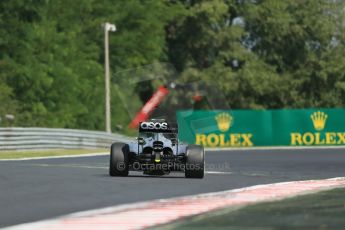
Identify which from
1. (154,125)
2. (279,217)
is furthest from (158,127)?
(279,217)

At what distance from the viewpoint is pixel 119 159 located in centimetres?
2094

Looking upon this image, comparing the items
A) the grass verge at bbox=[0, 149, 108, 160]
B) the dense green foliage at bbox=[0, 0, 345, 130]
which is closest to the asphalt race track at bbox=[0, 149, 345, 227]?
the grass verge at bbox=[0, 149, 108, 160]

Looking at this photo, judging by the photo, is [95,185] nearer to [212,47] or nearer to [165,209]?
[165,209]

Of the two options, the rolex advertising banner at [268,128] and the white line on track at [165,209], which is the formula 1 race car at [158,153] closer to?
the white line on track at [165,209]

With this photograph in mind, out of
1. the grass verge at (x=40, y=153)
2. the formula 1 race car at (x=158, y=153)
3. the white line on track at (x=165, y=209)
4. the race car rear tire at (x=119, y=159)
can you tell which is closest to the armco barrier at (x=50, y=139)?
the grass verge at (x=40, y=153)

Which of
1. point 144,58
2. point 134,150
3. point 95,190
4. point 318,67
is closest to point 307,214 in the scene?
point 95,190

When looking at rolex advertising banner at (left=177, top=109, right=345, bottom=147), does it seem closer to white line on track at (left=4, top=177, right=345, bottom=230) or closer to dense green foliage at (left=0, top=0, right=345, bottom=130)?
dense green foliage at (left=0, top=0, right=345, bottom=130)

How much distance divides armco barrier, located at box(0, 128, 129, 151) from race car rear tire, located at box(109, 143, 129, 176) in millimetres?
15615

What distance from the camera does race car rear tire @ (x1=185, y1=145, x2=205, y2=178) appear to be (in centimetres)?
2045

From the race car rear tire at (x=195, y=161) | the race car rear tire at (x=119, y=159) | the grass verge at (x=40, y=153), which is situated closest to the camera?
the race car rear tire at (x=195, y=161)

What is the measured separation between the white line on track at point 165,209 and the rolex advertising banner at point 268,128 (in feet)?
104

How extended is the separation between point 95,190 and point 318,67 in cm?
5585

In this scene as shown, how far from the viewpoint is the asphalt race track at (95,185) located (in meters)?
13.9

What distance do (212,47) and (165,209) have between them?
196ft
